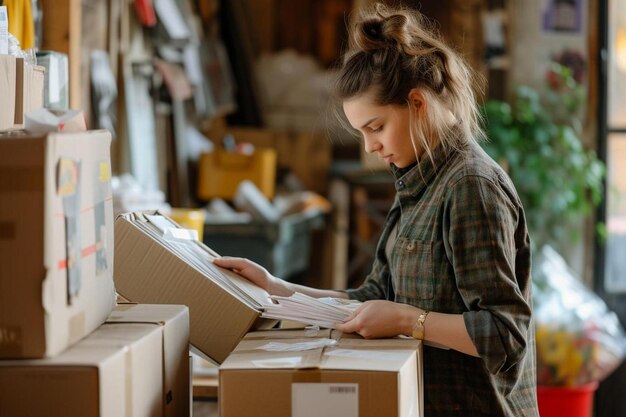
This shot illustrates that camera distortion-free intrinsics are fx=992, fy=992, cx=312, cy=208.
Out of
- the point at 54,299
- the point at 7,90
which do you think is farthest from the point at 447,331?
the point at 7,90

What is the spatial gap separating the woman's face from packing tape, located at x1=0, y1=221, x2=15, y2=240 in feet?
2.34

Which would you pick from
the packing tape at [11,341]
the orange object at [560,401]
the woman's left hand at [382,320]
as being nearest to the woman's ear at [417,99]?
the woman's left hand at [382,320]

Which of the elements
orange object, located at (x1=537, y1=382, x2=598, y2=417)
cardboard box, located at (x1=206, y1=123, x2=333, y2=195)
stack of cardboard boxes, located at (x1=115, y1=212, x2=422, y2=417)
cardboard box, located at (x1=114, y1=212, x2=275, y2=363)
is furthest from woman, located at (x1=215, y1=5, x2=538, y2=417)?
cardboard box, located at (x1=206, y1=123, x2=333, y2=195)

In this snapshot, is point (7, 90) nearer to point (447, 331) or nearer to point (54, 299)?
point (54, 299)

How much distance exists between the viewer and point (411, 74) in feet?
5.86

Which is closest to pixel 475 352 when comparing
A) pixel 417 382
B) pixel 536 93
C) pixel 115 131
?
pixel 417 382

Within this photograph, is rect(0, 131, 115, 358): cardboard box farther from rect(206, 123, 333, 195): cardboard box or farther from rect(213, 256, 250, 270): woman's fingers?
rect(206, 123, 333, 195): cardboard box

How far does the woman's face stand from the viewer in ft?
5.85

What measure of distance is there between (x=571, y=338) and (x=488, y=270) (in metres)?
2.83

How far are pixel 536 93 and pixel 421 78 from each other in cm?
373

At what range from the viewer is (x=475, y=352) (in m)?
1.64

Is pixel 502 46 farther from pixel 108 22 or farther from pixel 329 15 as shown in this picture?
pixel 108 22

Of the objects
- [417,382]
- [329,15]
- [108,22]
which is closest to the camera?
[417,382]

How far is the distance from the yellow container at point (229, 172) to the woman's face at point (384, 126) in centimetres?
357
